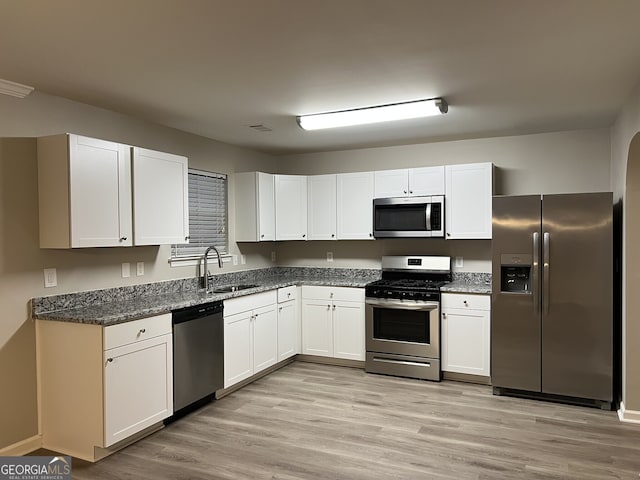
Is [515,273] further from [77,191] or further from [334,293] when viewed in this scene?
[77,191]

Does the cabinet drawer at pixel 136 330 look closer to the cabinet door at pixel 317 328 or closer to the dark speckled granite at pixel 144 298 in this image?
the dark speckled granite at pixel 144 298

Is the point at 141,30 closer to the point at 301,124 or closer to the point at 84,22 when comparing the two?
the point at 84,22

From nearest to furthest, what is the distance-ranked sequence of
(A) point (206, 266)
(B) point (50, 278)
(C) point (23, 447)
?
(C) point (23, 447)
(B) point (50, 278)
(A) point (206, 266)

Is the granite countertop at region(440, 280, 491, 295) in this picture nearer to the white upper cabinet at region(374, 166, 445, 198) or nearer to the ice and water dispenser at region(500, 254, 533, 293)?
the ice and water dispenser at region(500, 254, 533, 293)

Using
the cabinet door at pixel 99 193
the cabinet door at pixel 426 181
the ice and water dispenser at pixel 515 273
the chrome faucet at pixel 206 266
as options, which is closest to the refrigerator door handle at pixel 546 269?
the ice and water dispenser at pixel 515 273

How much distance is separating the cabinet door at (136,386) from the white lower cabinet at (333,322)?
2004mm

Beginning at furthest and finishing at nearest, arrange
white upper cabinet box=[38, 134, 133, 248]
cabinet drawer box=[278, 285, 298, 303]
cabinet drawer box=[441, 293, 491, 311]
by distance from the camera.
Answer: cabinet drawer box=[278, 285, 298, 303] → cabinet drawer box=[441, 293, 491, 311] → white upper cabinet box=[38, 134, 133, 248]

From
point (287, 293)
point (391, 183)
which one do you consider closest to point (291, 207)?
point (287, 293)

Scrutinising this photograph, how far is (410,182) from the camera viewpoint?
16.5ft

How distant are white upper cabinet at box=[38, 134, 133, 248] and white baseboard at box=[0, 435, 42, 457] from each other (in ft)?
4.27

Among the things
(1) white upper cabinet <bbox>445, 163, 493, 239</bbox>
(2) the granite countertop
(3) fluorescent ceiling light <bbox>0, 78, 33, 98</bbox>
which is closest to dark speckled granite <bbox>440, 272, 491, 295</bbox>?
(2) the granite countertop

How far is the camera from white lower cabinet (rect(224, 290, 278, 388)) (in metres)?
4.19

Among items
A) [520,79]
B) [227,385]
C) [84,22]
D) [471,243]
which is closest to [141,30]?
[84,22]

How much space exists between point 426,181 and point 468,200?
473 millimetres
